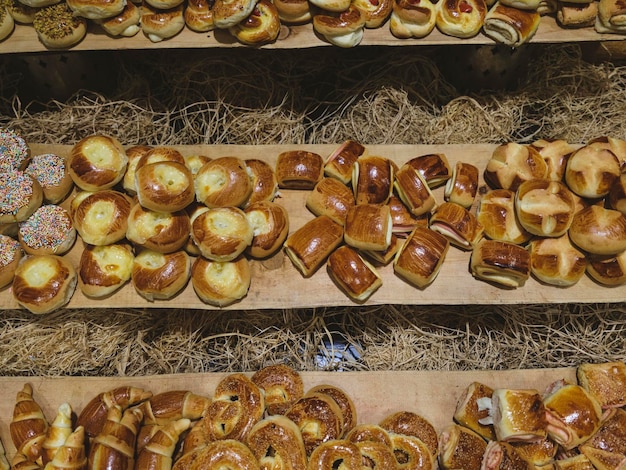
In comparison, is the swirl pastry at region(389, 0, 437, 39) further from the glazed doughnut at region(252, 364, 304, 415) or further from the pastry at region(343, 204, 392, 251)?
the glazed doughnut at region(252, 364, 304, 415)

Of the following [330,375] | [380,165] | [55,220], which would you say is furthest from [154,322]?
[380,165]

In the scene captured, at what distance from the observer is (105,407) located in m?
2.31

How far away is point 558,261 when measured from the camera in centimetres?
228

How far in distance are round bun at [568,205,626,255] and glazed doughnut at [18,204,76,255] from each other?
2.30 meters

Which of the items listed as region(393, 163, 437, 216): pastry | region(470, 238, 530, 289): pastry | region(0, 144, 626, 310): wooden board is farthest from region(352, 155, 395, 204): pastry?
region(470, 238, 530, 289): pastry

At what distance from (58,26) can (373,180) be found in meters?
1.63

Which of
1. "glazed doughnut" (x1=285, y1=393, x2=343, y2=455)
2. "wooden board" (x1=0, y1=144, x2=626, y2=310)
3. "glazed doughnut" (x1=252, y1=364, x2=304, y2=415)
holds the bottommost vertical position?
"glazed doughnut" (x1=252, y1=364, x2=304, y2=415)

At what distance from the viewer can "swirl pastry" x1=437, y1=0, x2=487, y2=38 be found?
8.08 ft

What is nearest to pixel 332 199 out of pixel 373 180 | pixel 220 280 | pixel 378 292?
pixel 373 180

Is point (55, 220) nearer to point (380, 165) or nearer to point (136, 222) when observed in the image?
point (136, 222)

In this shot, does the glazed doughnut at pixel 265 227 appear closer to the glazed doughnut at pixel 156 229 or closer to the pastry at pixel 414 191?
the glazed doughnut at pixel 156 229

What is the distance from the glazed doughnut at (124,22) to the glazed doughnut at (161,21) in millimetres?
37

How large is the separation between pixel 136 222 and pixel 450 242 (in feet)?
4.63

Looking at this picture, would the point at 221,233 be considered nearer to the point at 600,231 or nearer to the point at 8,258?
the point at 8,258
